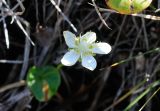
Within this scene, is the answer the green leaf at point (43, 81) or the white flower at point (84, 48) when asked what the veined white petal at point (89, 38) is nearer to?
the white flower at point (84, 48)

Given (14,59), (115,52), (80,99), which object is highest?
(14,59)

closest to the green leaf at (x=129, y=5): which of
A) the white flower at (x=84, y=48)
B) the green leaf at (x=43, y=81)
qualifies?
the white flower at (x=84, y=48)

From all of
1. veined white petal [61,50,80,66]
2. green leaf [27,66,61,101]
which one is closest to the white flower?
A: veined white petal [61,50,80,66]

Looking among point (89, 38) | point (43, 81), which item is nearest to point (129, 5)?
point (89, 38)

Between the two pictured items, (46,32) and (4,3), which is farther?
(46,32)

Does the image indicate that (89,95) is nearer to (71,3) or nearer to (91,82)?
(91,82)

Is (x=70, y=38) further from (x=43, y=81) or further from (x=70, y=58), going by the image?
(x=43, y=81)

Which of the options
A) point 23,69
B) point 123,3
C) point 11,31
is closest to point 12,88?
point 23,69

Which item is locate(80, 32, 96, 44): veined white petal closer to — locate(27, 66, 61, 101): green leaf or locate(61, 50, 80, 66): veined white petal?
locate(61, 50, 80, 66): veined white petal
